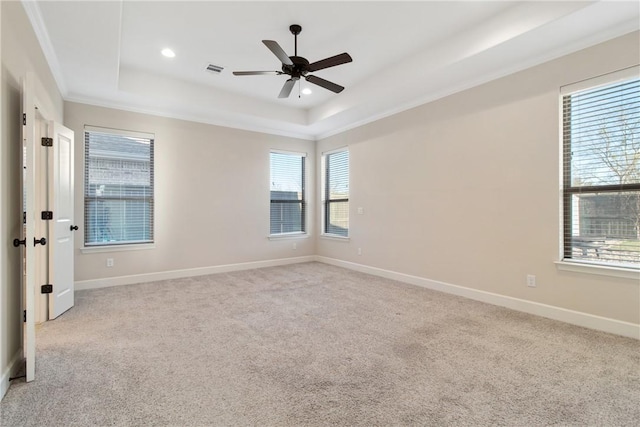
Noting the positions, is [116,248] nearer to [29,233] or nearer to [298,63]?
[29,233]

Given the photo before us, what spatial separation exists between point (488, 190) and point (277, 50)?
2.88 metres

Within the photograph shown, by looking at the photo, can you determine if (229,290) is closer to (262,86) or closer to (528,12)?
(262,86)

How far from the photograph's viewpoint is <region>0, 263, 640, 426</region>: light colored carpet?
1.75m

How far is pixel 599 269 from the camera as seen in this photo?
292cm

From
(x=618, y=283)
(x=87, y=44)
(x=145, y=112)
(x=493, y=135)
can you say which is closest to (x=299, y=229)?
(x=145, y=112)

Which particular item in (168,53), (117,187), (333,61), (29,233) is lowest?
(29,233)

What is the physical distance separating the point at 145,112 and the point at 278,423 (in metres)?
4.86

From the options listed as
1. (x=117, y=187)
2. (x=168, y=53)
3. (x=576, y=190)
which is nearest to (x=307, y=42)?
(x=168, y=53)

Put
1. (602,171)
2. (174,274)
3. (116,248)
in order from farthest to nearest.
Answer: (174,274), (116,248), (602,171)

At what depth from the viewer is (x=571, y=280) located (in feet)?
10.2

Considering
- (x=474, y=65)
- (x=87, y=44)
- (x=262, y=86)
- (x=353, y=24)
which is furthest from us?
(x=262, y=86)

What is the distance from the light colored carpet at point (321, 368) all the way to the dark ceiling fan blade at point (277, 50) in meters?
2.61

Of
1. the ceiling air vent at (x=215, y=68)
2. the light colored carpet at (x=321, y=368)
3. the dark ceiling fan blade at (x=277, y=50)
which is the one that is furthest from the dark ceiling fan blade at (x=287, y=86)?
the light colored carpet at (x=321, y=368)

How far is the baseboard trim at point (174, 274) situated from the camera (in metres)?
4.45
